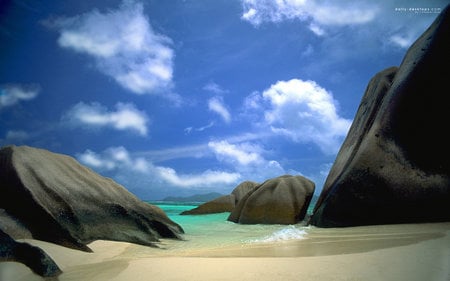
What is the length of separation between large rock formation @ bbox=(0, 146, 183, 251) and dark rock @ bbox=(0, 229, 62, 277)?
0.91m

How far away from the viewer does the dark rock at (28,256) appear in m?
1.61

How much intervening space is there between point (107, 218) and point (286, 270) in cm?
277

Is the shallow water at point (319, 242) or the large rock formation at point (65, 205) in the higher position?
the large rock formation at point (65, 205)

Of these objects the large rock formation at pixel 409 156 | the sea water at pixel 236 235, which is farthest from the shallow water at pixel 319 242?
the large rock formation at pixel 409 156

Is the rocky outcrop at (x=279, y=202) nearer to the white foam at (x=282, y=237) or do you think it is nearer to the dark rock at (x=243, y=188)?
the white foam at (x=282, y=237)

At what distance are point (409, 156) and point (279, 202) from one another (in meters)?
3.98

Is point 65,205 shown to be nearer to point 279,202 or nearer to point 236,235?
point 236,235

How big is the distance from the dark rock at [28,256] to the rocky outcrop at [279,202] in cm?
637

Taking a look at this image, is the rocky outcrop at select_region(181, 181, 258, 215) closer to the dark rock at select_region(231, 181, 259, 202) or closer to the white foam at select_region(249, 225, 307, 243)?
the dark rock at select_region(231, 181, 259, 202)

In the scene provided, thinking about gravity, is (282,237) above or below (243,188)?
below

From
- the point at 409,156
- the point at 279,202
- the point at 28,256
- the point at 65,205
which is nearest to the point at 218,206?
the point at 279,202

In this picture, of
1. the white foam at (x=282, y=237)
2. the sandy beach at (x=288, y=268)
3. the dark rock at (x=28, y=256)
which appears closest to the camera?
the sandy beach at (x=288, y=268)

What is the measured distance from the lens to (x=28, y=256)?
5.43ft

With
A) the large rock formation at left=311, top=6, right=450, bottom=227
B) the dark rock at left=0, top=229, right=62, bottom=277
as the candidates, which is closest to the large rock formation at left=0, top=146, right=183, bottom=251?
the dark rock at left=0, top=229, right=62, bottom=277
